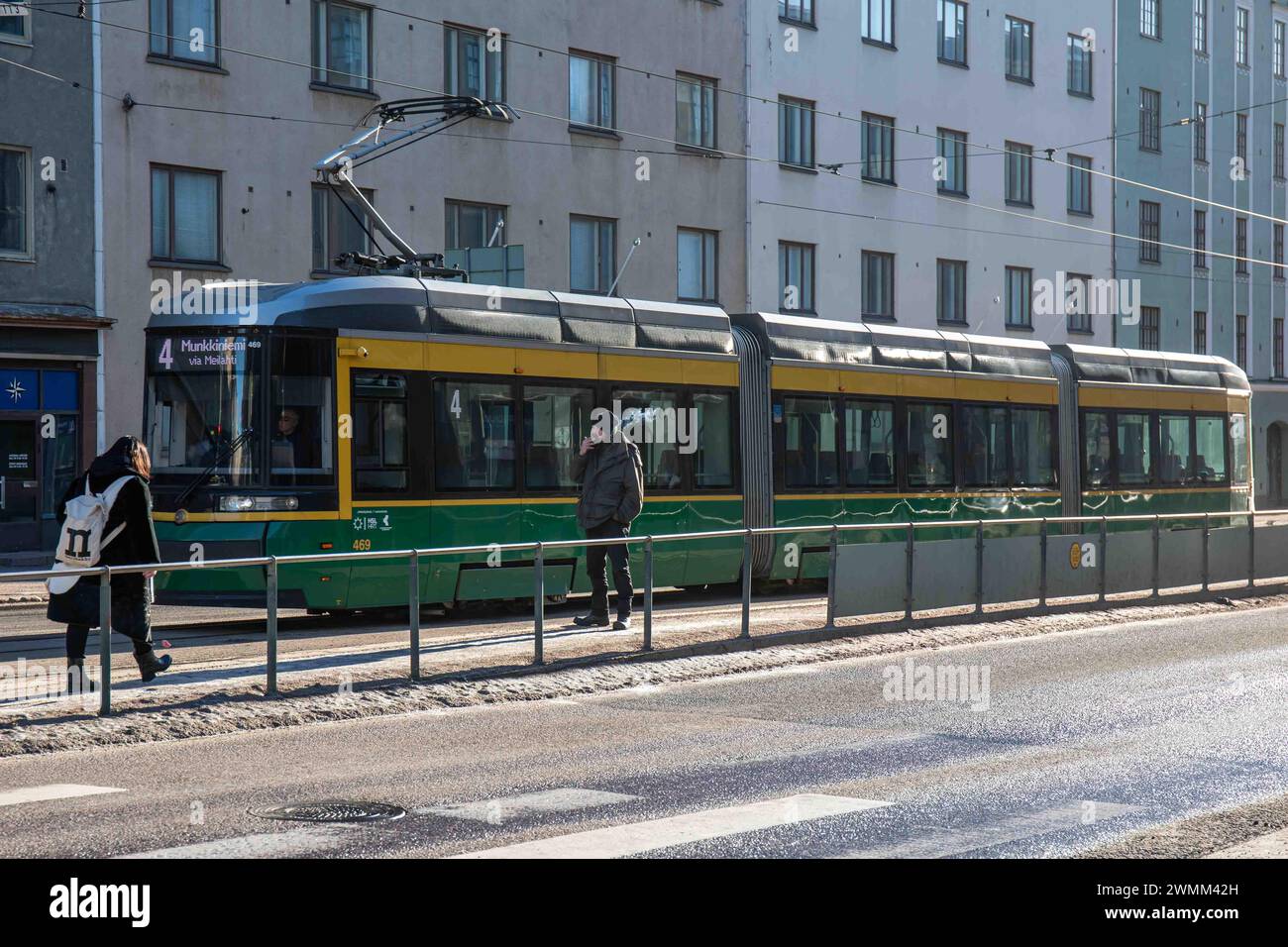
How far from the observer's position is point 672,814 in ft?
25.3

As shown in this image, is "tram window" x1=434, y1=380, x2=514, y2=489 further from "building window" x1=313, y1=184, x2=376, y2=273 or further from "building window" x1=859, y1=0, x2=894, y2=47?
"building window" x1=859, y1=0, x2=894, y2=47

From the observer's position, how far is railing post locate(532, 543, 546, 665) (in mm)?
13344

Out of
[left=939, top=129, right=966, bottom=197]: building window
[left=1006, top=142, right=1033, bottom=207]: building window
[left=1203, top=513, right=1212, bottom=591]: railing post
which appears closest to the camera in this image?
A: [left=1203, top=513, right=1212, bottom=591]: railing post

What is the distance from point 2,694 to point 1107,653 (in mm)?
9037

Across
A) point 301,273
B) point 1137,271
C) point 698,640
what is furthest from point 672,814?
point 1137,271

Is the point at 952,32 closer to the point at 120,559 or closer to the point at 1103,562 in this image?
the point at 1103,562

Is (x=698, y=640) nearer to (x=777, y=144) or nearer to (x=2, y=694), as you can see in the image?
(x=2, y=694)

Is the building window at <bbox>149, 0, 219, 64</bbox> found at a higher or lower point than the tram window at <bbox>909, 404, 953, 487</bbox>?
higher

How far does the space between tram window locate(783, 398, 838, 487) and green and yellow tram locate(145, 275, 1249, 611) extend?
24mm

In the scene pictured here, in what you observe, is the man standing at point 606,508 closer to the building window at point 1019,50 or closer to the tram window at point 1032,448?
the tram window at point 1032,448

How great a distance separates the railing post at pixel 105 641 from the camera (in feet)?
34.6

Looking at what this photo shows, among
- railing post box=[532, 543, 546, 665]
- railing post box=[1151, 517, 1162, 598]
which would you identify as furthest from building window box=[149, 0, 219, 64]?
railing post box=[532, 543, 546, 665]

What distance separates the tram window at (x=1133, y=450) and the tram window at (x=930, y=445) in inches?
168

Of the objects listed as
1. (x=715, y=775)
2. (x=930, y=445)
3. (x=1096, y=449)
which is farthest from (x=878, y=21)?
(x=715, y=775)
